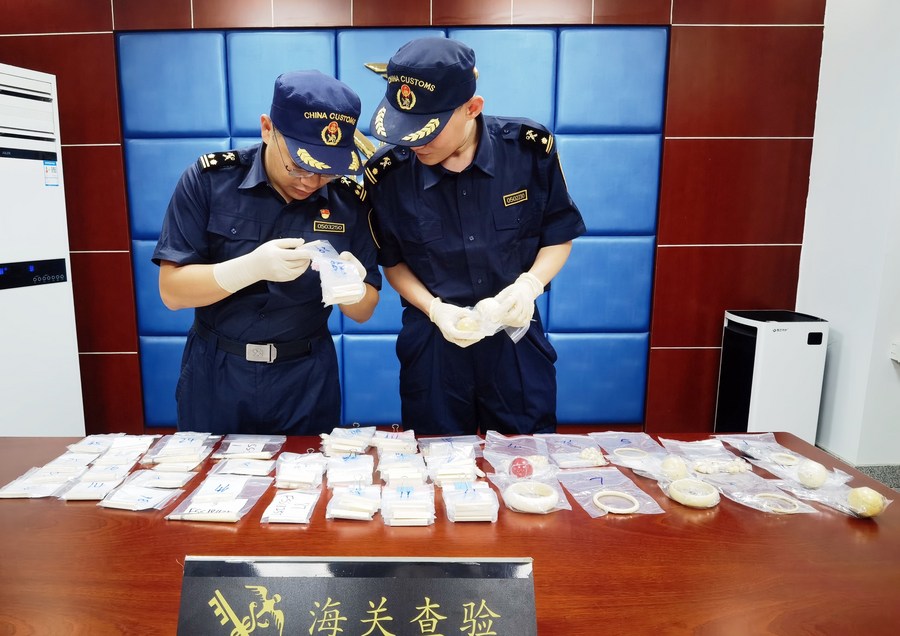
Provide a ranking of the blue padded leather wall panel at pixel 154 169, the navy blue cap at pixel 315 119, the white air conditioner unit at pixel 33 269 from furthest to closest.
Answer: the blue padded leather wall panel at pixel 154 169 → the white air conditioner unit at pixel 33 269 → the navy blue cap at pixel 315 119

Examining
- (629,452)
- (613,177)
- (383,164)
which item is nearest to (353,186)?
(383,164)

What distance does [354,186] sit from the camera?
5.72 ft

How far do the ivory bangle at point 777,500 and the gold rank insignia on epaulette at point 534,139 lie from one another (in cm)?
107

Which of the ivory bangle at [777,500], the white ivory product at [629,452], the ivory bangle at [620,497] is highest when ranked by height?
the white ivory product at [629,452]

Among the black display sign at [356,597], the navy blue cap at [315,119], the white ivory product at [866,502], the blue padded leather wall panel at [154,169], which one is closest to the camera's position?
the black display sign at [356,597]

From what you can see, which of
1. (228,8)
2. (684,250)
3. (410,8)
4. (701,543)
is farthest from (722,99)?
(701,543)

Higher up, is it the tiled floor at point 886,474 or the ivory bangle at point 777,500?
the ivory bangle at point 777,500

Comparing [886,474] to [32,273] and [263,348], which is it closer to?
[263,348]

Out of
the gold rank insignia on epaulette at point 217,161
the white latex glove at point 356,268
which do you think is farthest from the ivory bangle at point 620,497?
the gold rank insignia on epaulette at point 217,161

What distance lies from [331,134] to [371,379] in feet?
6.75

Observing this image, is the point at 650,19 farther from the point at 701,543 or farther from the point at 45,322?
the point at 45,322

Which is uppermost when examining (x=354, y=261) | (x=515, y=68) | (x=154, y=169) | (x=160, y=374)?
(x=515, y=68)

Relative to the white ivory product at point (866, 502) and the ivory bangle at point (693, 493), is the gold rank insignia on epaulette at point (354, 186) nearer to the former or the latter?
the ivory bangle at point (693, 493)

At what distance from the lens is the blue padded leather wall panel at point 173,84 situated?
306 centimetres
